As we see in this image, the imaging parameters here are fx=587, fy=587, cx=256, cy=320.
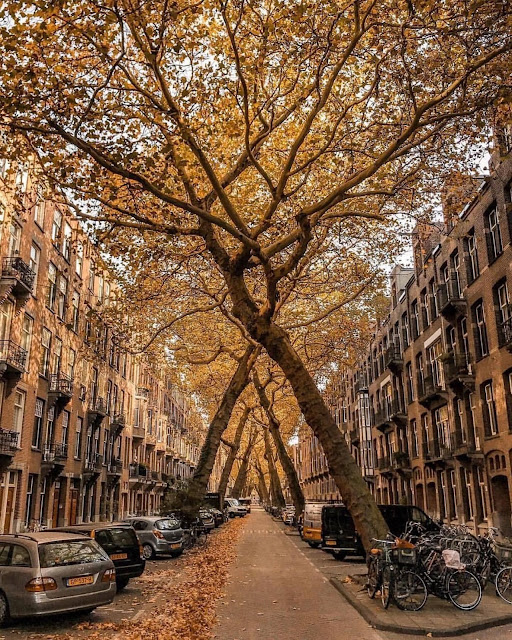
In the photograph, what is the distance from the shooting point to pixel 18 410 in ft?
79.7

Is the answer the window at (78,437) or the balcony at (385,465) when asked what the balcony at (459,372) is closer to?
the balcony at (385,465)

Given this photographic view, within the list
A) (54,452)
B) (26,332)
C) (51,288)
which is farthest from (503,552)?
(51,288)

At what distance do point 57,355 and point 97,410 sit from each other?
7712 mm

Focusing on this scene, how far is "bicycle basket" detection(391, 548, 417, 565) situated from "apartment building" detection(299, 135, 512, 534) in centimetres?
867

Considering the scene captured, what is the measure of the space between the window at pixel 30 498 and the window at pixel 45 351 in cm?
467

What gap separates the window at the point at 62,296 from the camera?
29583 mm

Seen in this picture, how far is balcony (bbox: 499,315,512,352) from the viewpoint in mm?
20031

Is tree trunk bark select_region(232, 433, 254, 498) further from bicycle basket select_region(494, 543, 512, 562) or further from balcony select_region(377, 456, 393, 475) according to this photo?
bicycle basket select_region(494, 543, 512, 562)

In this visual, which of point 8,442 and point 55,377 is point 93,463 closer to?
point 55,377

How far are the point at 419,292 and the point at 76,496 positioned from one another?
876 inches

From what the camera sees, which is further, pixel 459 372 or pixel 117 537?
pixel 459 372

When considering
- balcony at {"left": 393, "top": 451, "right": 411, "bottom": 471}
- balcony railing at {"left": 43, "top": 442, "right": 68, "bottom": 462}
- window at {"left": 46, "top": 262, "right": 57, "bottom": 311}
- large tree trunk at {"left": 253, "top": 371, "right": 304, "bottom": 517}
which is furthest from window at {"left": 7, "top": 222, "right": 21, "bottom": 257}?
balcony at {"left": 393, "top": 451, "right": 411, "bottom": 471}

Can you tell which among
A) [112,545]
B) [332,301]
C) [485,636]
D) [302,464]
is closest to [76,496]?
[332,301]

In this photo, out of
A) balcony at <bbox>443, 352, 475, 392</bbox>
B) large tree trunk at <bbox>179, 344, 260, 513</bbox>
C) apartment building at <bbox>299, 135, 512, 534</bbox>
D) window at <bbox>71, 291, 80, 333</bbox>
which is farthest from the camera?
window at <bbox>71, 291, 80, 333</bbox>
